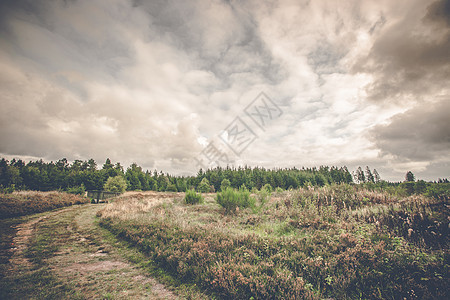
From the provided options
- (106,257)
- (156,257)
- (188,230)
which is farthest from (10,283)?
(188,230)

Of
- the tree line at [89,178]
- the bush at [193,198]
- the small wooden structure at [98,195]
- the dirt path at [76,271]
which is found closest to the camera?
the dirt path at [76,271]

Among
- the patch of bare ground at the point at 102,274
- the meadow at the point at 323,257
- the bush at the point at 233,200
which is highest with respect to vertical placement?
the bush at the point at 233,200

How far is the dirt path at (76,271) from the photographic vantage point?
3879 mm

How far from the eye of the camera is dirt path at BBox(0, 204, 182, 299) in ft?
12.7

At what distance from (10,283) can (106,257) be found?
2.35 m

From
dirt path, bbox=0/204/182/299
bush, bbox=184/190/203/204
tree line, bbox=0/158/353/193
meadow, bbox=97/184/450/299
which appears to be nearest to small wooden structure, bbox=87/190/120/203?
tree line, bbox=0/158/353/193

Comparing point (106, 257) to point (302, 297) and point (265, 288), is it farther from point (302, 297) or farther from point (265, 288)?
point (302, 297)

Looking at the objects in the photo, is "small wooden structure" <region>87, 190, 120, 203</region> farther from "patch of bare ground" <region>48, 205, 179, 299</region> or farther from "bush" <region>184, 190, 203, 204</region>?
"patch of bare ground" <region>48, 205, 179, 299</region>

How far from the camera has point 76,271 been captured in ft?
16.3

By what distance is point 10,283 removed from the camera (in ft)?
13.5

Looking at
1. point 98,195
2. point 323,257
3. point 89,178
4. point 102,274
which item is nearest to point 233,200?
point 323,257

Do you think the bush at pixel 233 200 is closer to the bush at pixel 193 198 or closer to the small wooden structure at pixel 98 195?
the bush at pixel 193 198

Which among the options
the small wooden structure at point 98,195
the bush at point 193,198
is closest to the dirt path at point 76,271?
the bush at point 193,198

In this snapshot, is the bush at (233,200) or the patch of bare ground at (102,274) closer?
the patch of bare ground at (102,274)
